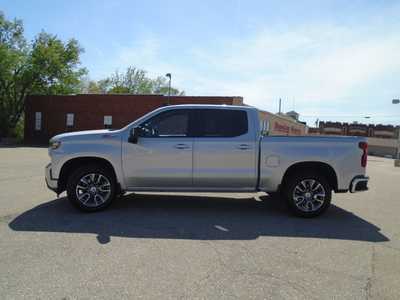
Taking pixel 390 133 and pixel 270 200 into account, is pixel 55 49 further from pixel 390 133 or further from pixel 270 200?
pixel 390 133

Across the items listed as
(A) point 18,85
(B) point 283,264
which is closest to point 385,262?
(B) point 283,264

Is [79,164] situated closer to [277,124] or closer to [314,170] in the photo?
[314,170]

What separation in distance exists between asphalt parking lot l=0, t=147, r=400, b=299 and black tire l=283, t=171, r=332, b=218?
22 centimetres

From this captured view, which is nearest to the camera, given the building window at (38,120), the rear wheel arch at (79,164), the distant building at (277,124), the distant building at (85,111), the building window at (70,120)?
the rear wheel arch at (79,164)

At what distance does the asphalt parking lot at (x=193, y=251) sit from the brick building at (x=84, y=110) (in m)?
21.9

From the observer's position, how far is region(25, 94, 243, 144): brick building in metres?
29.3

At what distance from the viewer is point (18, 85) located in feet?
110

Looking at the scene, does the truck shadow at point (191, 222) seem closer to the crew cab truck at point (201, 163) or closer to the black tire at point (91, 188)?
the black tire at point (91, 188)

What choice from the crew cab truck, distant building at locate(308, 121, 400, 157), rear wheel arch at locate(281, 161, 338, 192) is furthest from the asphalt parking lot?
distant building at locate(308, 121, 400, 157)

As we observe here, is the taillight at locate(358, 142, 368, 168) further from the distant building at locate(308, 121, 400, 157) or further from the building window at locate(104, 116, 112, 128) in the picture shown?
the distant building at locate(308, 121, 400, 157)

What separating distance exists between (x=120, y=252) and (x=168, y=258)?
65 cm

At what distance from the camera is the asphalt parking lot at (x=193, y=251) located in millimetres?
3531

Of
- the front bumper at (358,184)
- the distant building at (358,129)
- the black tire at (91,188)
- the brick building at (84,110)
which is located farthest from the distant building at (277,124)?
the distant building at (358,129)

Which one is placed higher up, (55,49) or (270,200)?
(55,49)
